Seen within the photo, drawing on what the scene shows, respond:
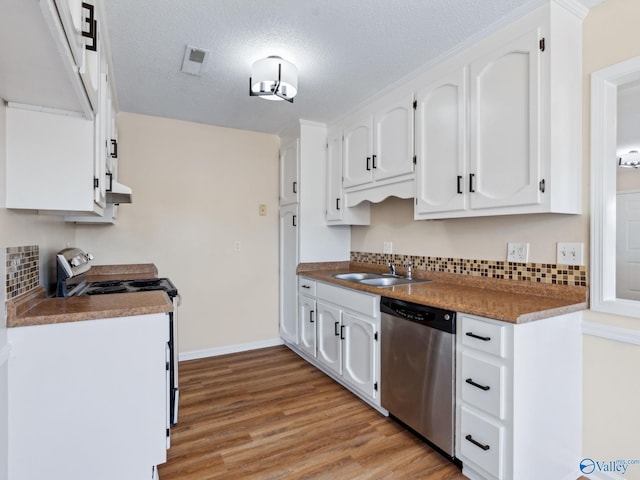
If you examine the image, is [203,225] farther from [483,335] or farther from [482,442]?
[482,442]

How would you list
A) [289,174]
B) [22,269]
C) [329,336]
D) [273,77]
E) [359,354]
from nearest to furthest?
[22,269] → [273,77] → [359,354] → [329,336] → [289,174]

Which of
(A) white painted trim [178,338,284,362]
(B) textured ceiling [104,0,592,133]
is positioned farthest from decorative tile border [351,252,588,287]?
(A) white painted trim [178,338,284,362]

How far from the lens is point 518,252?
1.99 metres

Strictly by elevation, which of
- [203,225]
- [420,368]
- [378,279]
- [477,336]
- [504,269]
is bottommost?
[420,368]

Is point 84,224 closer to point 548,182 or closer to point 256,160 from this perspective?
point 256,160

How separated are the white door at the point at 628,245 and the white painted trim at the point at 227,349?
3.00 meters

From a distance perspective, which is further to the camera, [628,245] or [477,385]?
[628,245]

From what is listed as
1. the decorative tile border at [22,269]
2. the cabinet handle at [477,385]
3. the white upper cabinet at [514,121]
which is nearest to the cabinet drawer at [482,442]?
the cabinet handle at [477,385]

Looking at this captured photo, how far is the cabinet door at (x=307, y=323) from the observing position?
3.00m

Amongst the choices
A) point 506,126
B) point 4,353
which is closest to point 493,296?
point 506,126

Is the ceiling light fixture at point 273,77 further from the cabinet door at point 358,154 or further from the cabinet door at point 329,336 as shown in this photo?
the cabinet door at point 329,336

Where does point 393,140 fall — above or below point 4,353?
above

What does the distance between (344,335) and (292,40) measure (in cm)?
197

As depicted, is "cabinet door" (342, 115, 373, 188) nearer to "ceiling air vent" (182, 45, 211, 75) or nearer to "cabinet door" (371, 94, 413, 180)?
"cabinet door" (371, 94, 413, 180)
